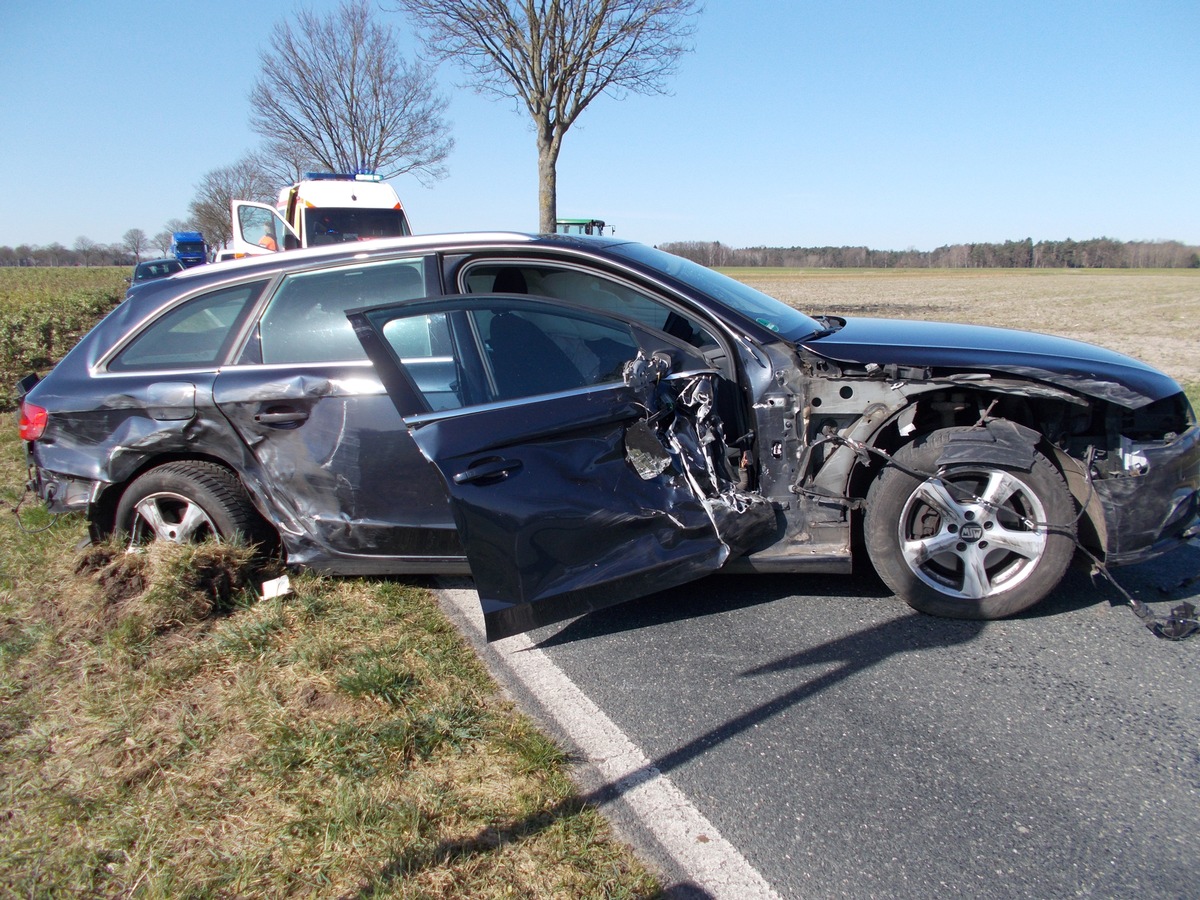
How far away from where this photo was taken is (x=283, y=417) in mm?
3701

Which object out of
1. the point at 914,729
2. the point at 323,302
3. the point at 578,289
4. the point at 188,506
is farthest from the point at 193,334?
the point at 914,729

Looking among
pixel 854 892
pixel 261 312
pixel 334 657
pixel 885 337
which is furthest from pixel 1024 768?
pixel 261 312

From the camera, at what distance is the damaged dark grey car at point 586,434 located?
10.5ft

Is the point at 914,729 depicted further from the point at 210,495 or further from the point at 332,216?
the point at 332,216

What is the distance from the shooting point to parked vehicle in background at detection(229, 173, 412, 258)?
14102mm

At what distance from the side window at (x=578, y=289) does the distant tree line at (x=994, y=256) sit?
6220 cm

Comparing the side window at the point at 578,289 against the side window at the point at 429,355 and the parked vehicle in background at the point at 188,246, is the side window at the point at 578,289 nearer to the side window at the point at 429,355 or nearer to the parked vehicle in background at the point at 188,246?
the side window at the point at 429,355

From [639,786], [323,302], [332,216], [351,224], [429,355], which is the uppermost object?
[332,216]

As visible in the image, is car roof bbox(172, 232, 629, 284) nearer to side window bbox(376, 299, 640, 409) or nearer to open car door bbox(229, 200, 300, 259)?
side window bbox(376, 299, 640, 409)

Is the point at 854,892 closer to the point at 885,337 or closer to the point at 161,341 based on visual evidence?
the point at 885,337

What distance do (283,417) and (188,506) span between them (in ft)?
2.56

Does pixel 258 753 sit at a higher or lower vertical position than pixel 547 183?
lower

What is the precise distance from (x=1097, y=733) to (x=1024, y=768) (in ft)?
1.24

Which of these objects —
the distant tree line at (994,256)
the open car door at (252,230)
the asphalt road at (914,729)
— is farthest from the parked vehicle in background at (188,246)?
the distant tree line at (994,256)
